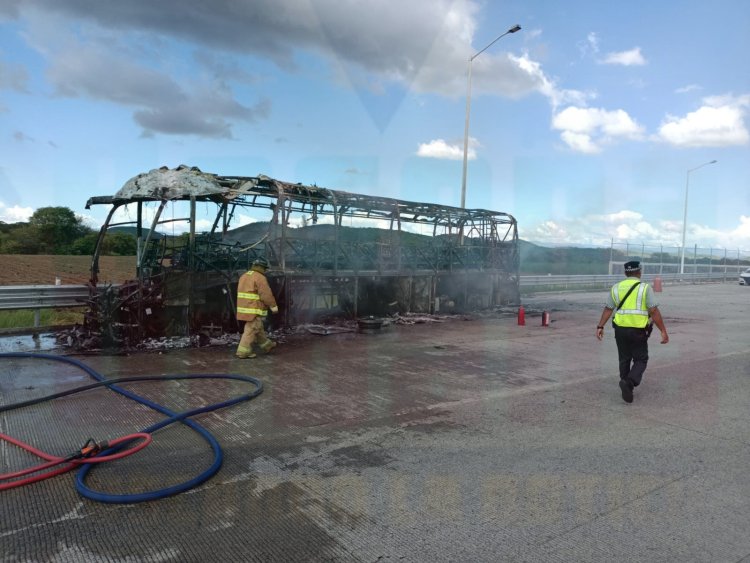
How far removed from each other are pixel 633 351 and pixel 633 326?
28 centimetres

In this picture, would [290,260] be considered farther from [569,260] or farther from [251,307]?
[569,260]

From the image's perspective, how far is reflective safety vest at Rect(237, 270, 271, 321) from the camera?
8070mm

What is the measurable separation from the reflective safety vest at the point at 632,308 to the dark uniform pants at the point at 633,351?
7 centimetres

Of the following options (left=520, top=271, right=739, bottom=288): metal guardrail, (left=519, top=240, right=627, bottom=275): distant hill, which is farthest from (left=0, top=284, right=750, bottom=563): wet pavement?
(left=519, top=240, right=627, bottom=275): distant hill

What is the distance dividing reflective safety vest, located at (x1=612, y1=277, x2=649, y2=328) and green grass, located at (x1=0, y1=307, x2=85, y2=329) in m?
9.51

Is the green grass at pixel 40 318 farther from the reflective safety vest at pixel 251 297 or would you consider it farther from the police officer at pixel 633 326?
the police officer at pixel 633 326

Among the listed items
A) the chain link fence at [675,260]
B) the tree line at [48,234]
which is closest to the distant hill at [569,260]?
the chain link fence at [675,260]

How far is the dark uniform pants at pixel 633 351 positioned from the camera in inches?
234

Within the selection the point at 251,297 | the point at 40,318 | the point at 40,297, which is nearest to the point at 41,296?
the point at 40,297

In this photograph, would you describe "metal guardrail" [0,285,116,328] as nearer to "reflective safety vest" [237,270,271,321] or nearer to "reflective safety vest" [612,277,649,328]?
"reflective safety vest" [237,270,271,321]

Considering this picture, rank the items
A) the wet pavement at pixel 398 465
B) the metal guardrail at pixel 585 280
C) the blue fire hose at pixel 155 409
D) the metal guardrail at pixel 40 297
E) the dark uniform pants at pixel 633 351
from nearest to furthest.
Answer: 1. the wet pavement at pixel 398 465
2. the blue fire hose at pixel 155 409
3. the dark uniform pants at pixel 633 351
4. the metal guardrail at pixel 40 297
5. the metal guardrail at pixel 585 280

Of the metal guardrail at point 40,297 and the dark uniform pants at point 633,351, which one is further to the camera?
the metal guardrail at point 40,297

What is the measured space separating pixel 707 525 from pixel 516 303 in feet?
46.3

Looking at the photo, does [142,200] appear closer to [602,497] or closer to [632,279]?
[632,279]
